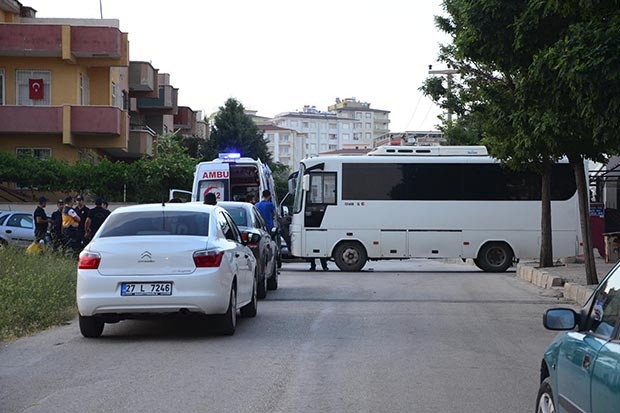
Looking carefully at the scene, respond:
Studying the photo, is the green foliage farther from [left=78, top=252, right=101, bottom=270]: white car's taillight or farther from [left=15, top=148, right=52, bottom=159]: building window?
[left=78, top=252, right=101, bottom=270]: white car's taillight

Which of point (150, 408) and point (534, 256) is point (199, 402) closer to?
point (150, 408)

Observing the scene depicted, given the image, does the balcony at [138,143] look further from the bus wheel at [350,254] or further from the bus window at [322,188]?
the bus wheel at [350,254]

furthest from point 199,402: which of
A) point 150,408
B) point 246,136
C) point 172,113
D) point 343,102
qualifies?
point 343,102

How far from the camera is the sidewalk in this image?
1794 cm

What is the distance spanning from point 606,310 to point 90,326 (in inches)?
320

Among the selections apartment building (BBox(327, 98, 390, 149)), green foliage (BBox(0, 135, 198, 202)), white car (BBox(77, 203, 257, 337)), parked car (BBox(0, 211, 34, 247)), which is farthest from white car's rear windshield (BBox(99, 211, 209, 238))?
apartment building (BBox(327, 98, 390, 149))

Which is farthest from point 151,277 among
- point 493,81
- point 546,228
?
point 546,228

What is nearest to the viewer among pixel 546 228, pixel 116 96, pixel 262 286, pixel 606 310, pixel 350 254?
pixel 606 310

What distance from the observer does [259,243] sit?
1705cm

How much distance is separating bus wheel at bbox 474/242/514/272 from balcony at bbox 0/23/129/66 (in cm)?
2003

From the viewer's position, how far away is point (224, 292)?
12.0m

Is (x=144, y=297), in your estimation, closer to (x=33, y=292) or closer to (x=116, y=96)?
(x=33, y=292)

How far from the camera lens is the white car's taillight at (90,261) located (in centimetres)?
1181

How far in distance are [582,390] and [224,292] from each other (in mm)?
7165
